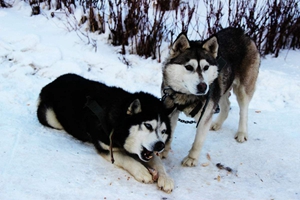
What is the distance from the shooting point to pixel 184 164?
134 inches

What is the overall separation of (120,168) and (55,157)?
62cm

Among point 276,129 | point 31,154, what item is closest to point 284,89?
point 276,129

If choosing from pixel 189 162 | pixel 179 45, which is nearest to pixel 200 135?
pixel 189 162

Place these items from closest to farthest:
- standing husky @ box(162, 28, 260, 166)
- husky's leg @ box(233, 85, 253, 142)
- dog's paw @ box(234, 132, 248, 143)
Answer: standing husky @ box(162, 28, 260, 166) < dog's paw @ box(234, 132, 248, 143) < husky's leg @ box(233, 85, 253, 142)

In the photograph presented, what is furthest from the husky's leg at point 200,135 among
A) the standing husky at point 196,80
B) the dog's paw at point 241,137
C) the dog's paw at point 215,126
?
the dog's paw at point 215,126

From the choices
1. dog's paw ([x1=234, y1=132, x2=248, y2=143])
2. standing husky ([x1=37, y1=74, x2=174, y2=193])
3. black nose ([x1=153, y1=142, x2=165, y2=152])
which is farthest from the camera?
dog's paw ([x1=234, y1=132, x2=248, y2=143])

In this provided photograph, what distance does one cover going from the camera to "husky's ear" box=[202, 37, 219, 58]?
3.37 meters

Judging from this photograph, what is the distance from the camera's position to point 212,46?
3.44 m

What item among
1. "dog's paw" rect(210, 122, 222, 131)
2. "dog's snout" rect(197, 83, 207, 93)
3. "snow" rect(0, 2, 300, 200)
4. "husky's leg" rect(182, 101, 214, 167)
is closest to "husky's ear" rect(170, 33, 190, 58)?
"dog's snout" rect(197, 83, 207, 93)

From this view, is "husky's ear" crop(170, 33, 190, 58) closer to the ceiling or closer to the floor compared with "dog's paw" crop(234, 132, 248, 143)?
closer to the ceiling

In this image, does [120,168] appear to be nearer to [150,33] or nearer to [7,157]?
[7,157]

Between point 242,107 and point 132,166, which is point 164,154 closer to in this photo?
point 132,166

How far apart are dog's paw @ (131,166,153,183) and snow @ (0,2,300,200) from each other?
5cm

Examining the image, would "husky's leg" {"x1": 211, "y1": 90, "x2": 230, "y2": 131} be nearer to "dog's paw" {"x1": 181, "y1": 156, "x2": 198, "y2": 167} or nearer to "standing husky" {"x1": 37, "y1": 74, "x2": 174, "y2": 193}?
"dog's paw" {"x1": 181, "y1": 156, "x2": 198, "y2": 167}
